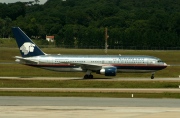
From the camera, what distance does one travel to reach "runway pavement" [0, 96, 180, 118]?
1320 inches

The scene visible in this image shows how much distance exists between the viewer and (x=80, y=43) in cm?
16612

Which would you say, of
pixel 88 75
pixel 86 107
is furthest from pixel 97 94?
pixel 88 75

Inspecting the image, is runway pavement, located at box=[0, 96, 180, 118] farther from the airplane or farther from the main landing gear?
the main landing gear

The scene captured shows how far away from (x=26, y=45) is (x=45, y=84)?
14148 millimetres

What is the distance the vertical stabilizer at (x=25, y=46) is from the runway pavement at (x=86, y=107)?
91.4 feet

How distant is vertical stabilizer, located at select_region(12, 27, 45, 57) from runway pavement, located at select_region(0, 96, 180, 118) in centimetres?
2786

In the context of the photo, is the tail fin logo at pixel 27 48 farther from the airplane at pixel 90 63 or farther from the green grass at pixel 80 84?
the green grass at pixel 80 84

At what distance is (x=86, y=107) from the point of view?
37344mm

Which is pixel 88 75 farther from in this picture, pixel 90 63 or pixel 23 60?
pixel 23 60

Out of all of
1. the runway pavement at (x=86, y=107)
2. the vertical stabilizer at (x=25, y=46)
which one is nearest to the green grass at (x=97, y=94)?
the runway pavement at (x=86, y=107)

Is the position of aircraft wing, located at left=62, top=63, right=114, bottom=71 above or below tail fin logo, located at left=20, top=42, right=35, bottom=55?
below

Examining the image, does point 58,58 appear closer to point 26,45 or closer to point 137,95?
point 26,45

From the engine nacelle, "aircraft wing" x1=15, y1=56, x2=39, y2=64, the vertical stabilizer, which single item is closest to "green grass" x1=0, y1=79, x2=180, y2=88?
the engine nacelle

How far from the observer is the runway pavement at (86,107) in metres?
33.5
